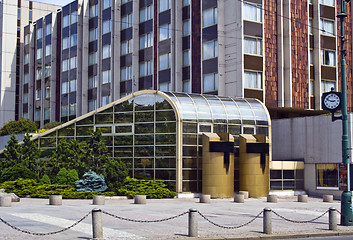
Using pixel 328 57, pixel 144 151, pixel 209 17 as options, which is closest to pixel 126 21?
pixel 209 17

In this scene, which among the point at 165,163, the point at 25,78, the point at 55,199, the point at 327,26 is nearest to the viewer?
the point at 55,199

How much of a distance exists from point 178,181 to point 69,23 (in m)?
39.1

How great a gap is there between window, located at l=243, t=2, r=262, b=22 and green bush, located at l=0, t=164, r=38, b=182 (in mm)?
22589

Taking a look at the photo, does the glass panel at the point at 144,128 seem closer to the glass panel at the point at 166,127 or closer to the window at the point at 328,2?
the glass panel at the point at 166,127

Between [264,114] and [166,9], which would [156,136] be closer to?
[264,114]

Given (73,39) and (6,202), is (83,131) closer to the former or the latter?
(6,202)

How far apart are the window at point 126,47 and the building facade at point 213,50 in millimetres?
111

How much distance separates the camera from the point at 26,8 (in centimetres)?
8944

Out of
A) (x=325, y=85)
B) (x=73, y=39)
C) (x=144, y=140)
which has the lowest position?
(x=144, y=140)

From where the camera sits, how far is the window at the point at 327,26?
52450 millimetres

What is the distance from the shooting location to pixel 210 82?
160 feet

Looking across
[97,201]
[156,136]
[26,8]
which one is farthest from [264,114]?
[26,8]

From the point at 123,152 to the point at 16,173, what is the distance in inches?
308

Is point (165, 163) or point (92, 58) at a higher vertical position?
point (92, 58)
